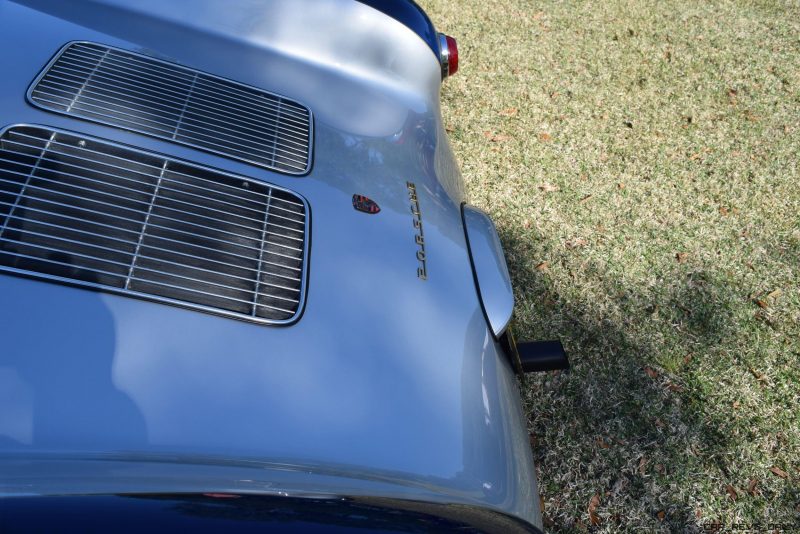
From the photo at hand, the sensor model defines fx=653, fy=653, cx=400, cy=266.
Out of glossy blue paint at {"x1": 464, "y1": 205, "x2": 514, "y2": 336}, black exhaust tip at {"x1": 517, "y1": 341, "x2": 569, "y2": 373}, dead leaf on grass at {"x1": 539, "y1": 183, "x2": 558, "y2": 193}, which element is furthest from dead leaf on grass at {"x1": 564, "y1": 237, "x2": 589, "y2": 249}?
black exhaust tip at {"x1": 517, "y1": 341, "x2": 569, "y2": 373}

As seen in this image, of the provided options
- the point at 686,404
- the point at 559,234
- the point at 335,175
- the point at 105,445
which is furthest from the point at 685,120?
the point at 105,445

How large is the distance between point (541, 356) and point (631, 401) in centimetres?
122

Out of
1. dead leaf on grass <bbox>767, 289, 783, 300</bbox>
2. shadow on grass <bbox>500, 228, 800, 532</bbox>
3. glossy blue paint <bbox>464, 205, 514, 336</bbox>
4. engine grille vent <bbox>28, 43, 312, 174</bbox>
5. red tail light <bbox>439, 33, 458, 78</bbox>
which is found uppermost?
red tail light <bbox>439, 33, 458, 78</bbox>

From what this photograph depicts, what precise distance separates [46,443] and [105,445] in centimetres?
10

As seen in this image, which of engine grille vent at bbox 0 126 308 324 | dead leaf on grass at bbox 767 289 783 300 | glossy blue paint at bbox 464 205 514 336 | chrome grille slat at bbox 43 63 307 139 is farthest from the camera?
dead leaf on grass at bbox 767 289 783 300

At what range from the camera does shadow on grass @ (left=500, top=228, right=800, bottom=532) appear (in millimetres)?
2590

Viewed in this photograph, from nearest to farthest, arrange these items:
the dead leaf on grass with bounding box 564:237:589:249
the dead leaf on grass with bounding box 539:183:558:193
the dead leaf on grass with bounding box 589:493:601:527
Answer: the dead leaf on grass with bounding box 589:493:601:527 → the dead leaf on grass with bounding box 564:237:589:249 → the dead leaf on grass with bounding box 539:183:558:193

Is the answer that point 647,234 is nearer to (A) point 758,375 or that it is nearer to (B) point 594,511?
(A) point 758,375

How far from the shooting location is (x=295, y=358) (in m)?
1.47

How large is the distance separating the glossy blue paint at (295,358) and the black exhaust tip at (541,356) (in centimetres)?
7

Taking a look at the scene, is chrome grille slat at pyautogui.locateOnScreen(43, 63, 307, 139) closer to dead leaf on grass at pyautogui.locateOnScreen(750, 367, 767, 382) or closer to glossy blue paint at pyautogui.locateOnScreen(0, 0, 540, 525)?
glossy blue paint at pyautogui.locateOnScreen(0, 0, 540, 525)

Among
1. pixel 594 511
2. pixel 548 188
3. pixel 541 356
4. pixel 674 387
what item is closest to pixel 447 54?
pixel 541 356

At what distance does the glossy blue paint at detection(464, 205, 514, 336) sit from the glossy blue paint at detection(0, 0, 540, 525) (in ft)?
0.13

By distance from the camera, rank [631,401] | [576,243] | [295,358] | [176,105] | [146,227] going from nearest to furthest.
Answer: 1. [295,358]
2. [146,227]
3. [176,105]
4. [631,401]
5. [576,243]
